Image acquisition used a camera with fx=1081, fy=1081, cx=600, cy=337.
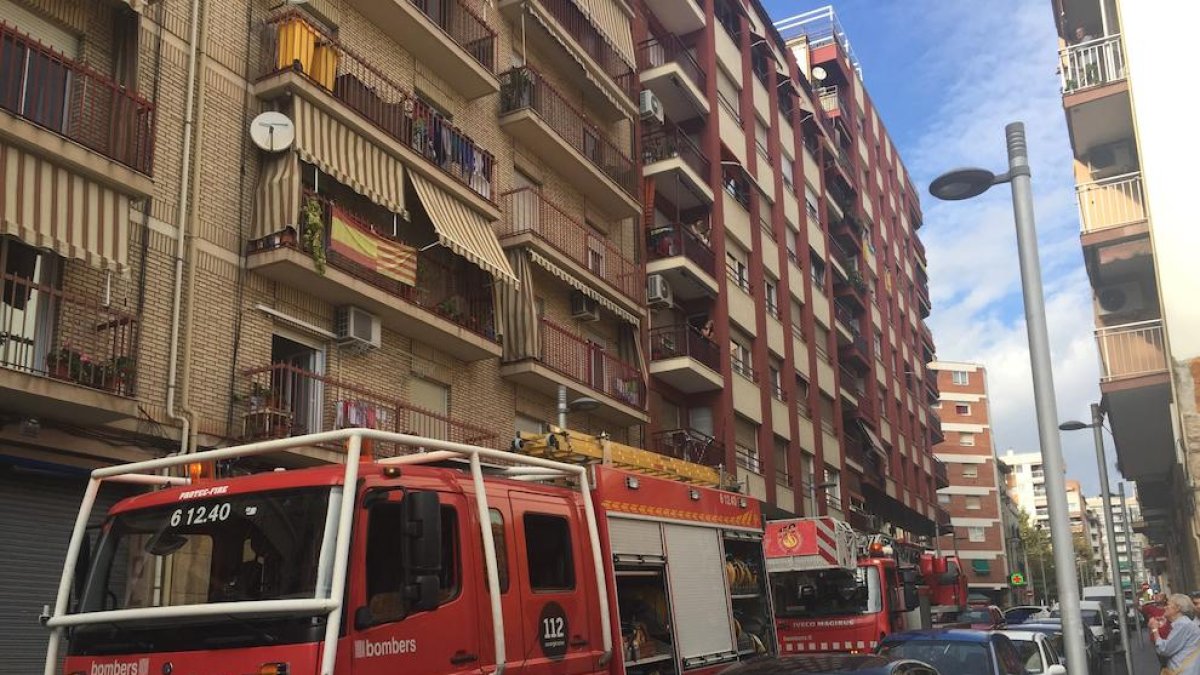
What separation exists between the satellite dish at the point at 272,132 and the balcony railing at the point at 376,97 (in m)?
0.68

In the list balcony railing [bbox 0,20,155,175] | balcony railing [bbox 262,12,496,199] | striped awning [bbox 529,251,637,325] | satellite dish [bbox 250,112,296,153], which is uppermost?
balcony railing [bbox 262,12,496,199]

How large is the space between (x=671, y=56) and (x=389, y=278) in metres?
16.5

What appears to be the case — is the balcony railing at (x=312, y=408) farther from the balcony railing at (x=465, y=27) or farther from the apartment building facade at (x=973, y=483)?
the apartment building facade at (x=973, y=483)

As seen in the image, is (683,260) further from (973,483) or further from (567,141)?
(973,483)

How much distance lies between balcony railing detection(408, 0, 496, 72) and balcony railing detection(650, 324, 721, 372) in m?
8.44

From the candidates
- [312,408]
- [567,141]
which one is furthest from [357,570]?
[567,141]

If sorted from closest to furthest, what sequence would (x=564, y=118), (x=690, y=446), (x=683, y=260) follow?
(x=564, y=118) → (x=683, y=260) → (x=690, y=446)

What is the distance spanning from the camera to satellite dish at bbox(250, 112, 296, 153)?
1464 cm

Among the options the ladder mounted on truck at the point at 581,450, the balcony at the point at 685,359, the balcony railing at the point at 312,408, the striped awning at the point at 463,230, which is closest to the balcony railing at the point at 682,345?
the balcony at the point at 685,359

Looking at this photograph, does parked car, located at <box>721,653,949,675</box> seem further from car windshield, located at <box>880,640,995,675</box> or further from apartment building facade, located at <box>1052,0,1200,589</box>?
apartment building facade, located at <box>1052,0,1200,589</box>

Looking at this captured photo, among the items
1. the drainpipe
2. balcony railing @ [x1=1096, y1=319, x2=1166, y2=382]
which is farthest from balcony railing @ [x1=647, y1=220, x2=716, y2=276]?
the drainpipe

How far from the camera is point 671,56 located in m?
30.3

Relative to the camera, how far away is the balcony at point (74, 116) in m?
11.3

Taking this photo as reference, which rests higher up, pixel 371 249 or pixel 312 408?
pixel 371 249
